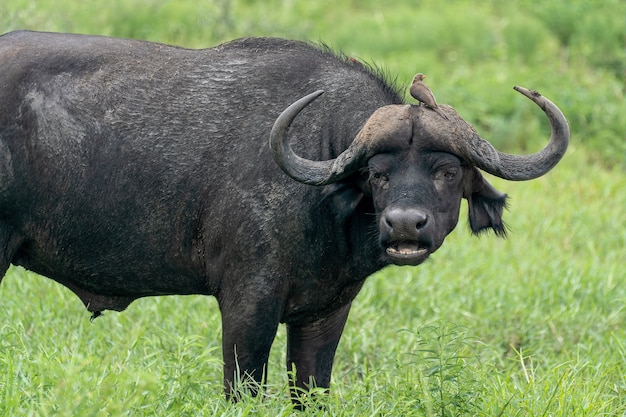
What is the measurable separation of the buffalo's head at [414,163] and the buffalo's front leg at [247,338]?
2.24ft

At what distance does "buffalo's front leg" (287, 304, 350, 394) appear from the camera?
20.7ft

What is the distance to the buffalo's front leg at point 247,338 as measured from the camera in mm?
5746

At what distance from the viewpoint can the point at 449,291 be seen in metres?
8.49

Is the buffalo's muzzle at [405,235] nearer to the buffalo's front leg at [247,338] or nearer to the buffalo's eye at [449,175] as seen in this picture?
the buffalo's eye at [449,175]

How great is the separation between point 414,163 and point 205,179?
3.53 ft

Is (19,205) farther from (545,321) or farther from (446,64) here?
(446,64)

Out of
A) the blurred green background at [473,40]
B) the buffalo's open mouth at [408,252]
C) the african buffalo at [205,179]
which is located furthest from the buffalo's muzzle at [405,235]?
the blurred green background at [473,40]

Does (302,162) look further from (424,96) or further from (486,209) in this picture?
(486,209)

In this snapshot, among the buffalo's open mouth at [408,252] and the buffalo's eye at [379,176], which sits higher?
the buffalo's eye at [379,176]

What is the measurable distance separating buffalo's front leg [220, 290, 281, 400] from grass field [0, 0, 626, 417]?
0.47 ft

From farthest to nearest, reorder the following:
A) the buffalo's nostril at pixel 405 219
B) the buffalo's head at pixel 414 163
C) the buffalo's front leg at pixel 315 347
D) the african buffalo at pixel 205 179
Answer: the buffalo's front leg at pixel 315 347 < the african buffalo at pixel 205 179 < the buffalo's head at pixel 414 163 < the buffalo's nostril at pixel 405 219

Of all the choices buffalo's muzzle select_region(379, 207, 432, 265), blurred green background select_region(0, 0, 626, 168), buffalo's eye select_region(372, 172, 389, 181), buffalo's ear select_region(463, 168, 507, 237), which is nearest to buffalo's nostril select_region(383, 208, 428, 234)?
buffalo's muzzle select_region(379, 207, 432, 265)

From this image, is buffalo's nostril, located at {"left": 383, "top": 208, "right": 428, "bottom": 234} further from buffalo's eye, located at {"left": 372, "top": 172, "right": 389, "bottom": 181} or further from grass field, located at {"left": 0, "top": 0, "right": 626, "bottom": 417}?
grass field, located at {"left": 0, "top": 0, "right": 626, "bottom": 417}

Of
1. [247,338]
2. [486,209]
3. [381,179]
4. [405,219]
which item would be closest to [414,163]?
[381,179]
